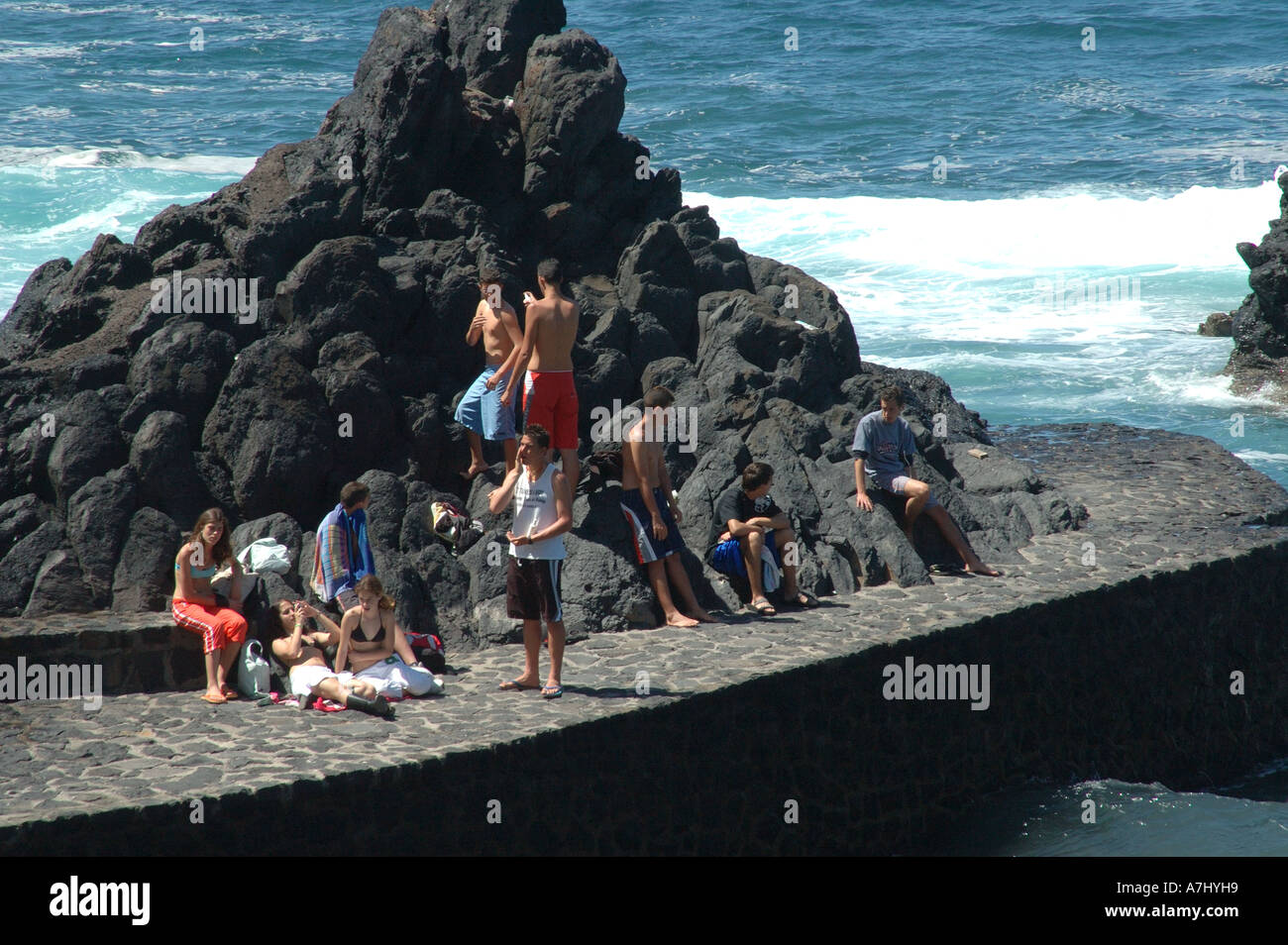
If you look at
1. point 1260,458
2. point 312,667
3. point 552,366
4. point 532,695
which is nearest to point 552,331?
point 552,366

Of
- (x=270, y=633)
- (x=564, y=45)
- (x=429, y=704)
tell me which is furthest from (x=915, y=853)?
(x=564, y=45)

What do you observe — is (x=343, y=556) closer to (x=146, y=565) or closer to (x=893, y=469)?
(x=146, y=565)

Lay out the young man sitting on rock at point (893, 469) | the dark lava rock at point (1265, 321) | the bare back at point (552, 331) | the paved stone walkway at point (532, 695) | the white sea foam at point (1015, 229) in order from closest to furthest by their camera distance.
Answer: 1. the paved stone walkway at point (532, 695)
2. the bare back at point (552, 331)
3. the young man sitting on rock at point (893, 469)
4. the dark lava rock at point (1265, 321)
5. the white sea foam at point (1015, 229)

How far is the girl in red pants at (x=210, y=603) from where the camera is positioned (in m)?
10.0

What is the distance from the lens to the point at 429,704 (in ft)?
32.3

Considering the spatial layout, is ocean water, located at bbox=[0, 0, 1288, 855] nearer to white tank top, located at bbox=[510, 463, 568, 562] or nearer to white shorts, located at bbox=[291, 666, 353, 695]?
white tank top, located at bbox=[510, 463, 568, 562]

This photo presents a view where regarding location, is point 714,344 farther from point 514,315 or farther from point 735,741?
point 735,741

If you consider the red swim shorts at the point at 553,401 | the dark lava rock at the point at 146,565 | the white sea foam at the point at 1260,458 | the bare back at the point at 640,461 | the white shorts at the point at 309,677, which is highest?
the red swim shorts at the point at 553,401

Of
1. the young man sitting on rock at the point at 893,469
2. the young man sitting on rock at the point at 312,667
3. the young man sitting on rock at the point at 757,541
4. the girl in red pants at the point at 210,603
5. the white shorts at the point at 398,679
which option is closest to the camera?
the young man sitting on rock at the point at 312,667

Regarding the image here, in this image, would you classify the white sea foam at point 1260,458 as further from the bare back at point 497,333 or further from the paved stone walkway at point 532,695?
the bare back at point 497,333

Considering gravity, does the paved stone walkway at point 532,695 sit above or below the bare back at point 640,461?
below

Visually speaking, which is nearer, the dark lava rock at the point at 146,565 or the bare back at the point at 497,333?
the dark lava rock at the point at 146,565

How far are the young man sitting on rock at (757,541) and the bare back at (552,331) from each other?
185 cm

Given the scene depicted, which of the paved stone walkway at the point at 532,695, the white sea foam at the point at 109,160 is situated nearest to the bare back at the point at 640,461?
the paved stone walkway at the point at 532,695
